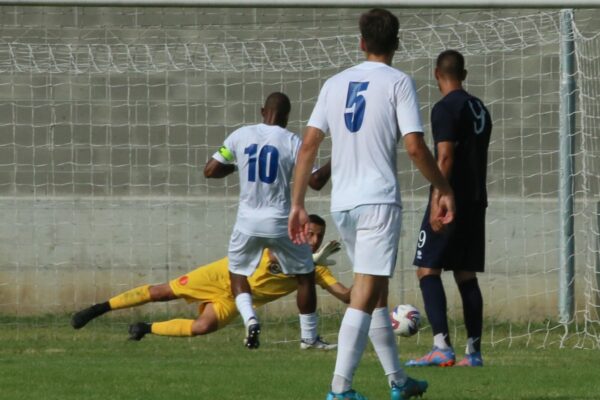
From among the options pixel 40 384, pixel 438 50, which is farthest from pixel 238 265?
pixel 438 50

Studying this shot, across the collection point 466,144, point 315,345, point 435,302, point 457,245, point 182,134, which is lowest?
point 315,345

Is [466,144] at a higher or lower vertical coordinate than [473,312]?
higher

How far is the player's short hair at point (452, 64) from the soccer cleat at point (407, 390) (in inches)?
112

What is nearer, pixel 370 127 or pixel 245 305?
pixel 370 127

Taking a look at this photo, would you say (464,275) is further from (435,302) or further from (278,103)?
(278,103)

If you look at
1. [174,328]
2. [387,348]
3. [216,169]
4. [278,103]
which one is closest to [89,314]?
[174,328]

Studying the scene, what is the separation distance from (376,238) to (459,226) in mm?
2652

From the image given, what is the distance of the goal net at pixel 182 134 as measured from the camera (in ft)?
44.3

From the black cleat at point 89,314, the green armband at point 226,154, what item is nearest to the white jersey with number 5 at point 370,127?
the green armband at point 226,154

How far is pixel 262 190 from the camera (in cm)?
1064

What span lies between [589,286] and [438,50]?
2618 millimetres

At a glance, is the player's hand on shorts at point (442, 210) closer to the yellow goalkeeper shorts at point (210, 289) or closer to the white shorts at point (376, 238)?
the white shorts at point (376, 238)

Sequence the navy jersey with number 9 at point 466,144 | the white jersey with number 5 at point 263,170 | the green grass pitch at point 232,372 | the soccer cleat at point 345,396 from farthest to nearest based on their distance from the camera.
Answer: the white jersey with number 5 at point 263,170
the navy jersey with number 9 at point 466,144
the green grass pitch at point 232,372
the soccer cleat at point 345,396

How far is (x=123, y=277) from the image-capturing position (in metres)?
13.6
